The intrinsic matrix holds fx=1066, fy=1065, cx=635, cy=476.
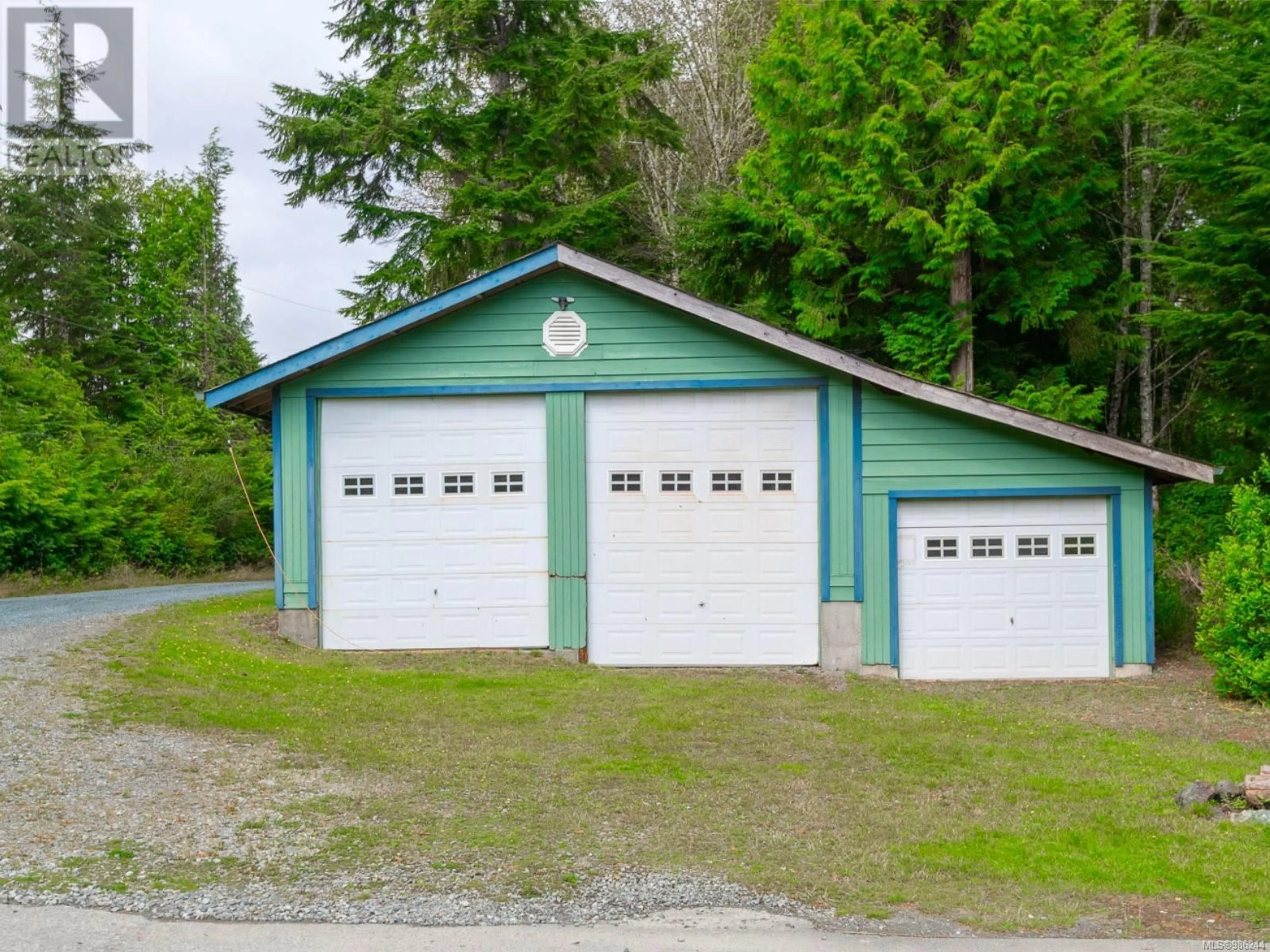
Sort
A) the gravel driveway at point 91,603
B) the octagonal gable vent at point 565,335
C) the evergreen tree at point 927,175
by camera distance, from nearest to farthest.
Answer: the octagonal gable vent at point 565,335
the gravel driveway at point 91,603
the evergreen tree at point 927,175

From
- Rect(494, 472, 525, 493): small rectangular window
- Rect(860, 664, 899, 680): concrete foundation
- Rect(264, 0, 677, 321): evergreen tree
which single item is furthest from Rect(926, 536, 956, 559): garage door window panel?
Rect(264, 0, 677, 321): evergreen tree

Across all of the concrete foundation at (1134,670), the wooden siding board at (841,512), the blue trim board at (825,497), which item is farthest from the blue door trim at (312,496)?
the concrete foundation at (1134,670)

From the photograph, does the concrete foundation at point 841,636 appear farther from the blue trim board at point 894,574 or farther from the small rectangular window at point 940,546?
the small rectangular window at point 940,546

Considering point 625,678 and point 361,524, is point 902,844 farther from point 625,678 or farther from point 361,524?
point 361,524

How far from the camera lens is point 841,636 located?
1245cm

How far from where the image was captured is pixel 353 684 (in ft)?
35.0

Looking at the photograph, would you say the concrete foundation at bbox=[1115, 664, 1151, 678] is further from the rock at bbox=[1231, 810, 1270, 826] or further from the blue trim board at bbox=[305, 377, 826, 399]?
the rock at bbox=[1231, 810, 1270, 826]

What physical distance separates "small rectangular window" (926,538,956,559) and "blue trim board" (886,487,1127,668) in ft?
1.23

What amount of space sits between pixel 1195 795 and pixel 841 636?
19.7 ft

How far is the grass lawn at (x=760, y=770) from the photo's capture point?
5.29 metres

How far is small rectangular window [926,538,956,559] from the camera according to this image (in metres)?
12.4

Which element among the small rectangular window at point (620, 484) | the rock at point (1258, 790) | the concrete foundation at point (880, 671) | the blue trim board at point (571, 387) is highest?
the blue trim board at point (571, 387)

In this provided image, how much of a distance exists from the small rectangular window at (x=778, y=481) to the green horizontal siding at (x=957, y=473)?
2.87ft

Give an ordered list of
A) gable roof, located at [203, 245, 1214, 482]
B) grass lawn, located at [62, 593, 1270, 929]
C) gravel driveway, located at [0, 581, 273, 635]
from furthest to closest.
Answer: gravel driveway, located at [0, 581, 273, 635] < gable roof, located at [203, 245, 1214, 482] < grass lawn, located at [62, 593, 1270, 929]
